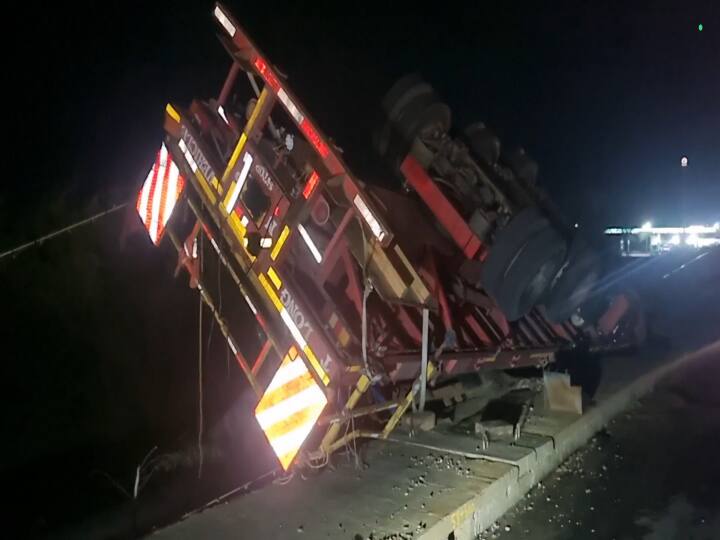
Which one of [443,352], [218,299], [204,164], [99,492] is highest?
[204,164]

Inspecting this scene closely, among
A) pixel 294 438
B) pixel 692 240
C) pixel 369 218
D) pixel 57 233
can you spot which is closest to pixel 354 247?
pixel 369 218

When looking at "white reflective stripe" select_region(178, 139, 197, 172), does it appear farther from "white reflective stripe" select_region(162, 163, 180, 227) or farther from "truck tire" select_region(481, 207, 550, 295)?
"truck tire" select_region(481, 207, 550, 295)

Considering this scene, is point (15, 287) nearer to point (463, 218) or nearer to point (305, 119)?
point (305, 119)

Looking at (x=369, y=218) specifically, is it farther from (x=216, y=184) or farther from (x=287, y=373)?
(x=216, y=184)

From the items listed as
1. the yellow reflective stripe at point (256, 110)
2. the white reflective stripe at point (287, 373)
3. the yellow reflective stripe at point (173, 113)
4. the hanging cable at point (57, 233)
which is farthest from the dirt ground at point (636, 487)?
the hanging cable at point (57, 233)

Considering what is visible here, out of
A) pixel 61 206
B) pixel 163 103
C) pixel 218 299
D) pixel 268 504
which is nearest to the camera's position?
pixel 268 504

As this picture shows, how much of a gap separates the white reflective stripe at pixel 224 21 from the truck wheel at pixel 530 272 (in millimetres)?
2649

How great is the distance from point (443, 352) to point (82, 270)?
3435 mm

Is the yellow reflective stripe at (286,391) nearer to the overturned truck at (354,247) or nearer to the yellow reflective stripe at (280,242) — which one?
the overturned truck at (354,247)

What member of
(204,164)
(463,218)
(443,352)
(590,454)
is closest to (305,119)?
(204,164)

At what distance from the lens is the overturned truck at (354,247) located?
409 centimetres

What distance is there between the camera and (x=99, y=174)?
6.13m

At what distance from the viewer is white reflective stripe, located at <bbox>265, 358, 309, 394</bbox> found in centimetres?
411

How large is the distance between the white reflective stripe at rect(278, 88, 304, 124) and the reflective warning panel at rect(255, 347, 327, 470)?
5.11 feet
